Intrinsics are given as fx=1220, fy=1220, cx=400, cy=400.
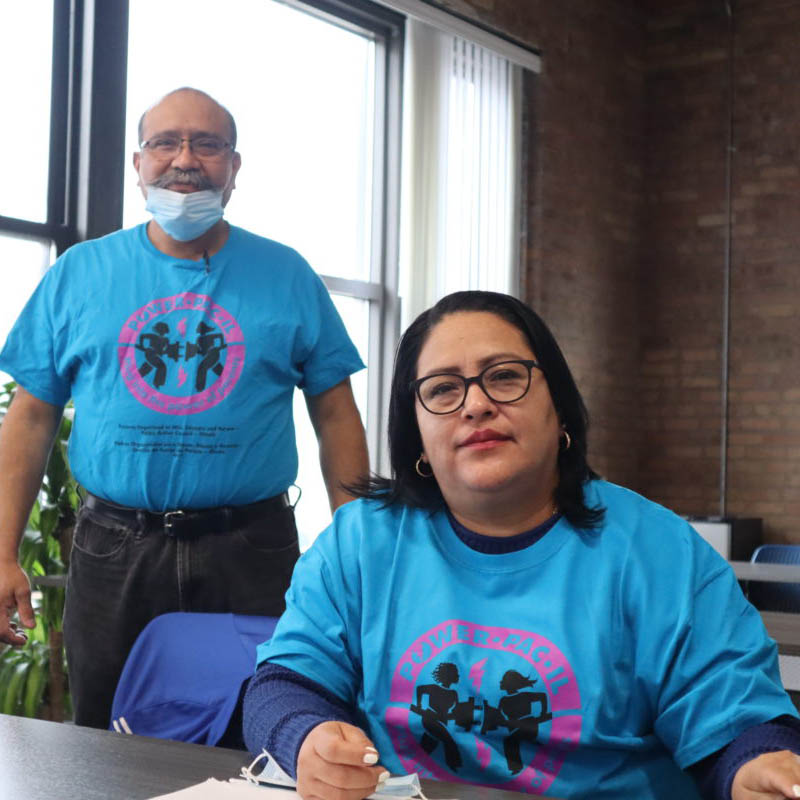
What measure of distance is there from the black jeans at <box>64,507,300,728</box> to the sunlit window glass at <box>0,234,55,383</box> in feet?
7.00

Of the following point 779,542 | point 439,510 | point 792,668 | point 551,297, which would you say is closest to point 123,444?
point 439,510

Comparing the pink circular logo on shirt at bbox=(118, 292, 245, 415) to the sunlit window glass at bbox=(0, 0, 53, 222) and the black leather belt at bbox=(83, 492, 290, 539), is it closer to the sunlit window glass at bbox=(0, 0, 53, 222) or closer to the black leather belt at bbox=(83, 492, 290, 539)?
the black leather belt at bbox=(83, 492, 290, 539)

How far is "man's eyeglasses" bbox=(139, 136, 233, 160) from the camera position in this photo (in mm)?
2498

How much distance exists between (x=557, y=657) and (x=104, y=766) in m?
0.54

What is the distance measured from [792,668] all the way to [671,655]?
134 cm

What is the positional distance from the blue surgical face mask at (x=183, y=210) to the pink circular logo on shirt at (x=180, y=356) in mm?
166

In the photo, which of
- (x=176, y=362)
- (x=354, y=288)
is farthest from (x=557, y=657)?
(x=354, y=288)

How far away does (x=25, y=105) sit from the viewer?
4453 millimetres

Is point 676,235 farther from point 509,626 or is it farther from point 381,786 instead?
point 381,786

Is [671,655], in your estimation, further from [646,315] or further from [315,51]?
[646,315]

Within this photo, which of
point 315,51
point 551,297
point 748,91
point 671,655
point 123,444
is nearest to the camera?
point 671,655

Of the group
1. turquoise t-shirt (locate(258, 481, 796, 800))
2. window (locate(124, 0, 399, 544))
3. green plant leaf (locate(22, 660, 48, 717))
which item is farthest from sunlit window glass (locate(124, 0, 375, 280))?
turquoise t-shirt (locate(258, 481, 796, 800))

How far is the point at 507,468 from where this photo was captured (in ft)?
5.13

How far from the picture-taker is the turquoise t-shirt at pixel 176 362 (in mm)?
2361
